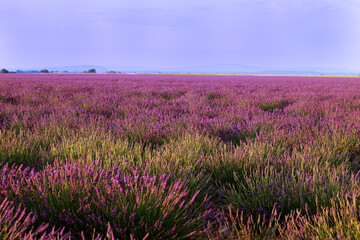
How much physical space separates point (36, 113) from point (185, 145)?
3476 mm

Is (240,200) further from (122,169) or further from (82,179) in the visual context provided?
(82,179)

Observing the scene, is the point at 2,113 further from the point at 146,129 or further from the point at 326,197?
the point at 326,197

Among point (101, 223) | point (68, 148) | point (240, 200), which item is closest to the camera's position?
point (101, 223)

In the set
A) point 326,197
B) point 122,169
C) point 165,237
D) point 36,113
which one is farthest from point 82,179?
point 36,113

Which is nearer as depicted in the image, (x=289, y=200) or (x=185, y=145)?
(x=289, y=200)

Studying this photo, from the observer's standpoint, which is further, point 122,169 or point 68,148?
point 68,148

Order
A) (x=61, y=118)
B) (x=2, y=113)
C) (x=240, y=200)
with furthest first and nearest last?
1. (x=2, y=113)
2. (x=61, y=118)
3. (x=240, y=200)

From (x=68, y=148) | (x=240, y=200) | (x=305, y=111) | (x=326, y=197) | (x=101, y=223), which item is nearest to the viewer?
(x=101, y=223)

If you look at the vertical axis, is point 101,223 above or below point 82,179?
below

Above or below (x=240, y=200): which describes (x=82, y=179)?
above

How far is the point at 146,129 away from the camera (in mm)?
3596

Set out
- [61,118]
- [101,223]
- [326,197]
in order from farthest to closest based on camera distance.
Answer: [61,118]
[326,197]
[101,223]

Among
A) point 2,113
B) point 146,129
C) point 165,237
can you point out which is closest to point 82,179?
point 165,237

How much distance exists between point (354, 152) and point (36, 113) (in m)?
5.11
